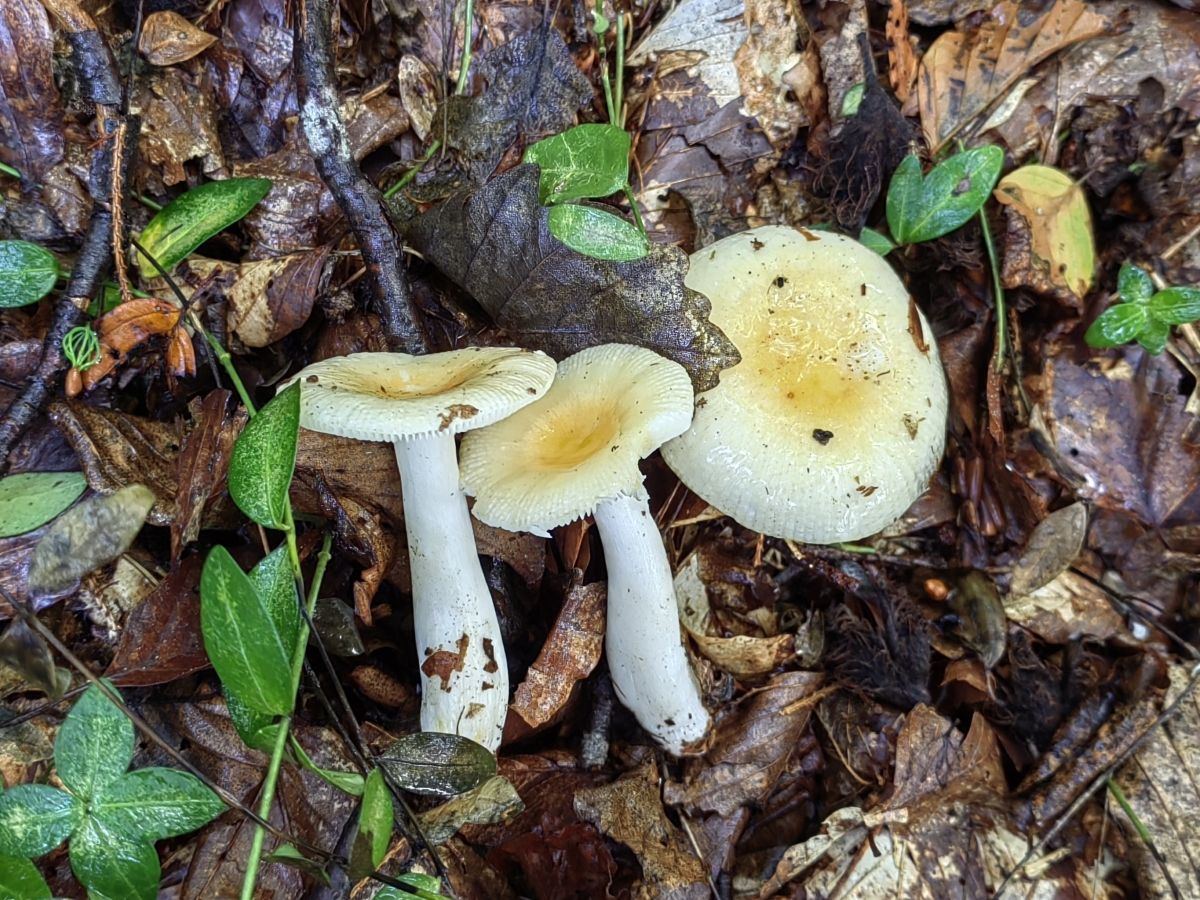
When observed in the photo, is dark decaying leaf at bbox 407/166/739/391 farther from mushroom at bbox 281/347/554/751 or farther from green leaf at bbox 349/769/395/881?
green leaf at bbox 349/769/395/881

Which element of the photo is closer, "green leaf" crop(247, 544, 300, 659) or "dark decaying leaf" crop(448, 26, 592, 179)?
"green leaf" crop(247, 544, 300, 659)

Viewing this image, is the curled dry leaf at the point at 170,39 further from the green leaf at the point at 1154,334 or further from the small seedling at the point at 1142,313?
the green leaf at the point at 1154,334

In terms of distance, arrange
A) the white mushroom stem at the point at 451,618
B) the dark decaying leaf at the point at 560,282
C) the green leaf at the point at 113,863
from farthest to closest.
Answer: the dark decaying leaf at the point at 560,282
the white mushroom stem at the point at 451,618
the green leaf at the point at 113,863

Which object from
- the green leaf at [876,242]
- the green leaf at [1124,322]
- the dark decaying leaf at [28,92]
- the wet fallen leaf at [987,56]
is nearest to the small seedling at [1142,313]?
the green leaf at [1124,322]

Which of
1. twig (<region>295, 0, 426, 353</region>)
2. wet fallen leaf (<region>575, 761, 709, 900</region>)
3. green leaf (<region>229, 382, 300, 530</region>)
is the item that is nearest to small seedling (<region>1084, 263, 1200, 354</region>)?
wet fallen leaf (<region>575, 761, 709, 900</region>)

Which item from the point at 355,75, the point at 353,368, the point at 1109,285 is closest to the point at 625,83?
the point at 355,75

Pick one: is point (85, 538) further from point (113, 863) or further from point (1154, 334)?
point (1154, 334)
